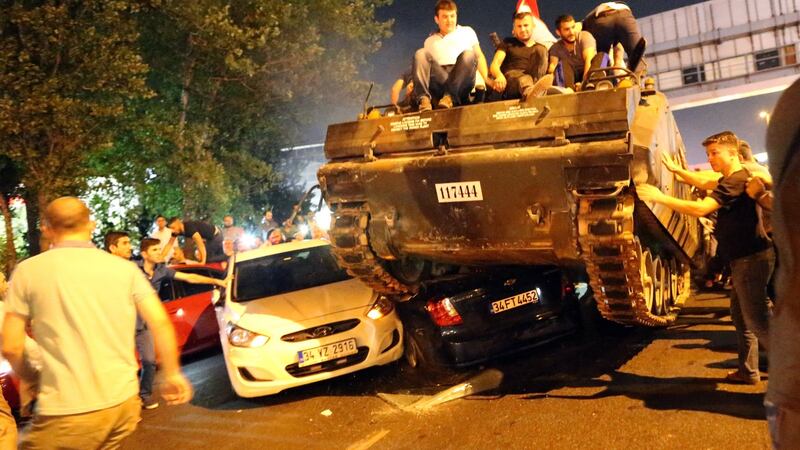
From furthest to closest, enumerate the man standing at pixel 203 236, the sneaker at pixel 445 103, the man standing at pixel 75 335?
the man standing at pixel 203 236
the sneaker at pixel 445 103
the man standing at pixel 75 335

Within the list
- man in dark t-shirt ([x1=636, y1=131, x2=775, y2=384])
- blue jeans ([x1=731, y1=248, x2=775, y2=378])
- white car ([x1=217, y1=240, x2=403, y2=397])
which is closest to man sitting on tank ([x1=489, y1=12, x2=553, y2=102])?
man in dark t-shirt ([x1=636, y1=131, x2=775, y2=384])

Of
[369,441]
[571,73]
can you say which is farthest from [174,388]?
[571,73]

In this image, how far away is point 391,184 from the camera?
20.4ft

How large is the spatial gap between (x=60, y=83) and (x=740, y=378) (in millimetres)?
11873

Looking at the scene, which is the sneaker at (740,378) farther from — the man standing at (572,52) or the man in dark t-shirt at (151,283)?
the man in dark t-shirt at (151,283)

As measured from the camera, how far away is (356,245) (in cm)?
667

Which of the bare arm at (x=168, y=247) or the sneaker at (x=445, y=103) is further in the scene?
A: the bare arm at (x=168, y=247)

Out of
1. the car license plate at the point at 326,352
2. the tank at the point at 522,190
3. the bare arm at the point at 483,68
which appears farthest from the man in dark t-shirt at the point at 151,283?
the bare arm at the point at 483,68

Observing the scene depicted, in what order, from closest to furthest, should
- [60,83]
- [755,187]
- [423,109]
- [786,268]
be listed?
1. [786,268]
2. [755,187]
3. [423,109]
4. [60,83]

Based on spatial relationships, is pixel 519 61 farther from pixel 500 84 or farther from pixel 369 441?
pixel 369 441

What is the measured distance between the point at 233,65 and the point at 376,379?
10.8 metres

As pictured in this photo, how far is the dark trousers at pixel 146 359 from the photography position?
7227 millimetres

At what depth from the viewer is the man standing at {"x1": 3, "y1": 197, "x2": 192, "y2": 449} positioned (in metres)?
3.32

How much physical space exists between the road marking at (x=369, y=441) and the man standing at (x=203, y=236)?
7220 millimetres
